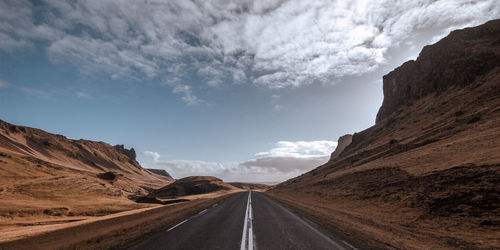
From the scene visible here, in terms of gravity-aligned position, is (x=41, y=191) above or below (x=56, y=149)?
below

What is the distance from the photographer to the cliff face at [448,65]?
54.9 m

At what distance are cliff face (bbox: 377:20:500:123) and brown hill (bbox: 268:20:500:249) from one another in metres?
0.30

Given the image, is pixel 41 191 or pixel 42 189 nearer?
pixel 41 191

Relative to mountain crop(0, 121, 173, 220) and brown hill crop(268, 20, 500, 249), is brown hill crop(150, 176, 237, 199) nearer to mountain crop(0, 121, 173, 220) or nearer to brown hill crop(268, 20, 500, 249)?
mountain crop(0, 121, 173, 220)

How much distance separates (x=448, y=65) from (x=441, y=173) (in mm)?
64545

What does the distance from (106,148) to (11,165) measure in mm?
145118

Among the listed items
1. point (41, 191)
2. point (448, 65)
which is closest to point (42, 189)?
point (41, 191)

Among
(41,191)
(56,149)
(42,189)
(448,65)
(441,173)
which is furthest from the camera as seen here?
(56,149)

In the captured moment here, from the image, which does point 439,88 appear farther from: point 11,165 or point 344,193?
point 11,165

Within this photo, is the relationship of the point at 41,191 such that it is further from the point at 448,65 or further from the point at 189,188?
the point at 448,65

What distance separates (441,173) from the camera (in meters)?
19.7

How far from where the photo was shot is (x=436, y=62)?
71.1m

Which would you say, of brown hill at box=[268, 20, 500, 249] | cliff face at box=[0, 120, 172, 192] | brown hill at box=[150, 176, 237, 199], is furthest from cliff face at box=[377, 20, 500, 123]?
cliff face at box=[0, 120, 172, 192]

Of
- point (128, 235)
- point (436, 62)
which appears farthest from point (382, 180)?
point (436, 62)
